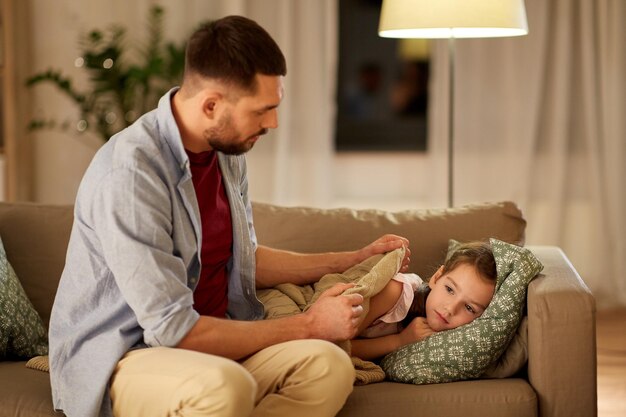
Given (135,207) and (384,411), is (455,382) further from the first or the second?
(135,207)

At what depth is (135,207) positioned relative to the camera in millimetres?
2084

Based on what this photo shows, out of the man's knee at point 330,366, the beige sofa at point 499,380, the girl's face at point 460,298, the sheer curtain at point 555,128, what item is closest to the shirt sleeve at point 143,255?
the man's knee at point 330,366

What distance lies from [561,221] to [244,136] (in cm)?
291

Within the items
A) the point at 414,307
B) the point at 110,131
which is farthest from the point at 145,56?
the point at 414,307

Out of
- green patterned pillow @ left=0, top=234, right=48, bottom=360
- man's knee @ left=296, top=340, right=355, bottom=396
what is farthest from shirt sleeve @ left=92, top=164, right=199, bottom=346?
green patterned pillow @ left=0, top=234, right=48, bottom=360

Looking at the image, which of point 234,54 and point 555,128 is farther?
point 555,128

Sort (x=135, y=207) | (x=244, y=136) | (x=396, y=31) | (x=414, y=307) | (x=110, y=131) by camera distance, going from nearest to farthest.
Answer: (x=135, y=207), (x=244, y=136), (x=414, y=307), (x=396, y=31), (x=110, y=131)

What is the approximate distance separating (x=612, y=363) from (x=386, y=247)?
168 cm

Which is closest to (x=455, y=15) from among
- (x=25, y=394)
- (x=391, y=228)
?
(x=391, y=228)

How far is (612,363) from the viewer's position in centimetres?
392

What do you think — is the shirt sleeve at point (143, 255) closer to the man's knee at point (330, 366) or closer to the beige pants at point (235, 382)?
the beige pants at point (235, 382)

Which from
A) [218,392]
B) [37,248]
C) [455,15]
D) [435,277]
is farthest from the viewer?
[455,15]

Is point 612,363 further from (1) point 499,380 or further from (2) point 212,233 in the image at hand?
(2) point 212,233

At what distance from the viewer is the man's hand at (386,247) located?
264 cm
